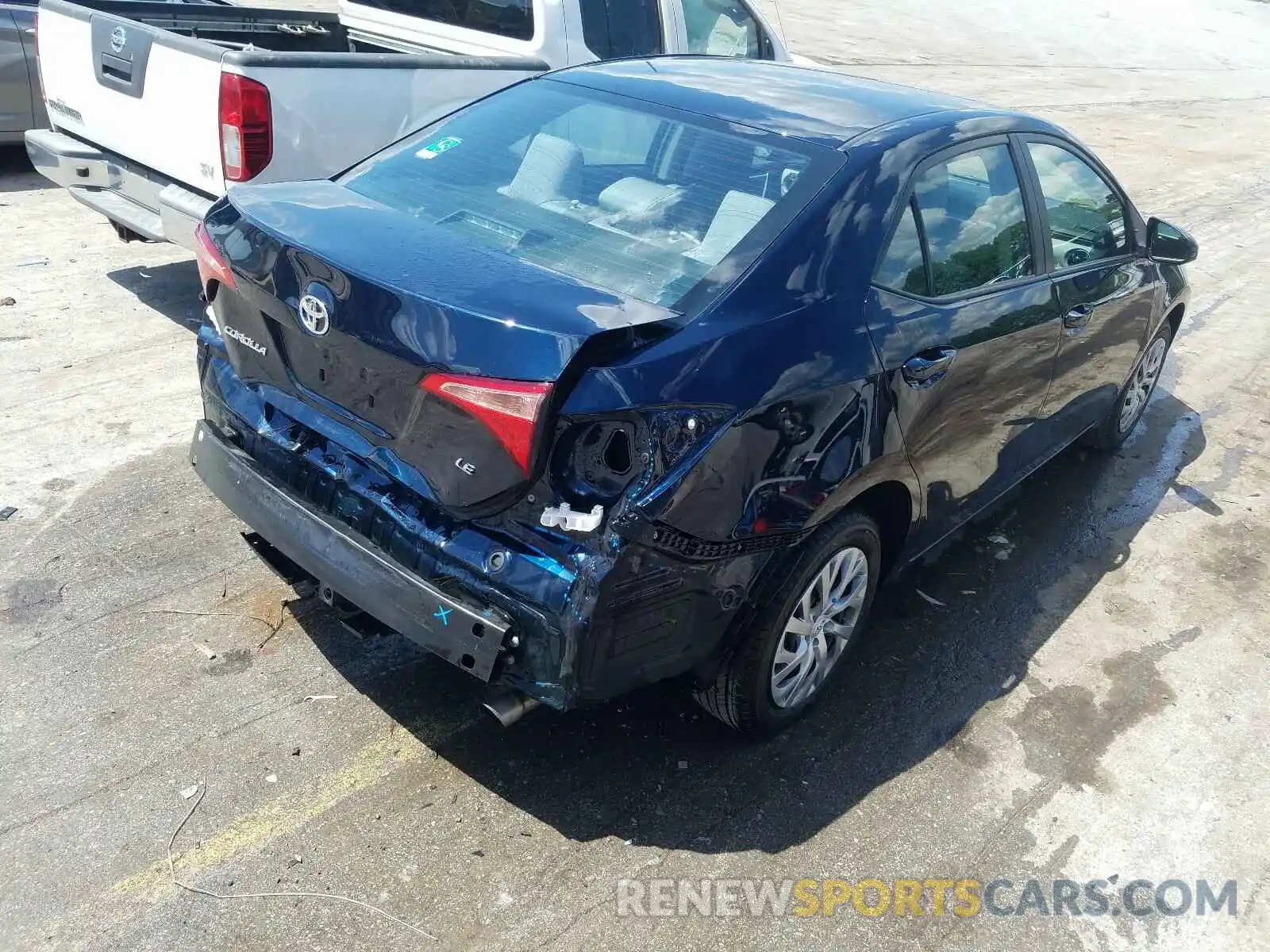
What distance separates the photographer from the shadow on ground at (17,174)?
854cm

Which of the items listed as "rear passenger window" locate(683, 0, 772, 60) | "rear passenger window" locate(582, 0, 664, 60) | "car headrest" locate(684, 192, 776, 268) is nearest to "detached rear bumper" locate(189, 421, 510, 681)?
"car headrest" locate(684, 192, 776, 268)

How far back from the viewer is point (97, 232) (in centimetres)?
762

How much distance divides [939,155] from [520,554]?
6.32ft

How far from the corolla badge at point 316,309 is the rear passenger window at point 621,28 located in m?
4.65

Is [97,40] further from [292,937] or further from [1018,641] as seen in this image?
[1018,641]

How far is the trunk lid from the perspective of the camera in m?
2.64

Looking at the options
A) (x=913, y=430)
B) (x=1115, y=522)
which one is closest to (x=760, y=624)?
(x=913, y=430)

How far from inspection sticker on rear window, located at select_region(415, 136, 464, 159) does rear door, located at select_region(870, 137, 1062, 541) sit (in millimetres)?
1493

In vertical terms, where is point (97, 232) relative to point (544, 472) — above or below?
below

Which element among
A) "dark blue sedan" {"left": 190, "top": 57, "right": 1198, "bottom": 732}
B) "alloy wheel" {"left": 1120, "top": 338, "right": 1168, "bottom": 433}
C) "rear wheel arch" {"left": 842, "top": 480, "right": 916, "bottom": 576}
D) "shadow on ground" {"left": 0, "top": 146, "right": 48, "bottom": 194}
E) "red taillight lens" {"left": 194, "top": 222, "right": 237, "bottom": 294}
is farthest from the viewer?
"shadow on ground" {"left": 0, "top": 146, "right": 48, "bottom": 194}

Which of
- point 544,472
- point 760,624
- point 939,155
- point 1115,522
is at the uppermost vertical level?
point 939,155

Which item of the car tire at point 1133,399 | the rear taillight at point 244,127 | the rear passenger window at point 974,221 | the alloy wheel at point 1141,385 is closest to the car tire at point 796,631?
the rear passenger window at point 974,221

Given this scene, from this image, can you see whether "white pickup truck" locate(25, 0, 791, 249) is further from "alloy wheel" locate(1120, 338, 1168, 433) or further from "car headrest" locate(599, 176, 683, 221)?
"alloy wheel" locate(1120, 338, 1168, 433)

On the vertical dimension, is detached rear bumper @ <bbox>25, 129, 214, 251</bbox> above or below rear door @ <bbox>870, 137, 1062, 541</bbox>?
below
